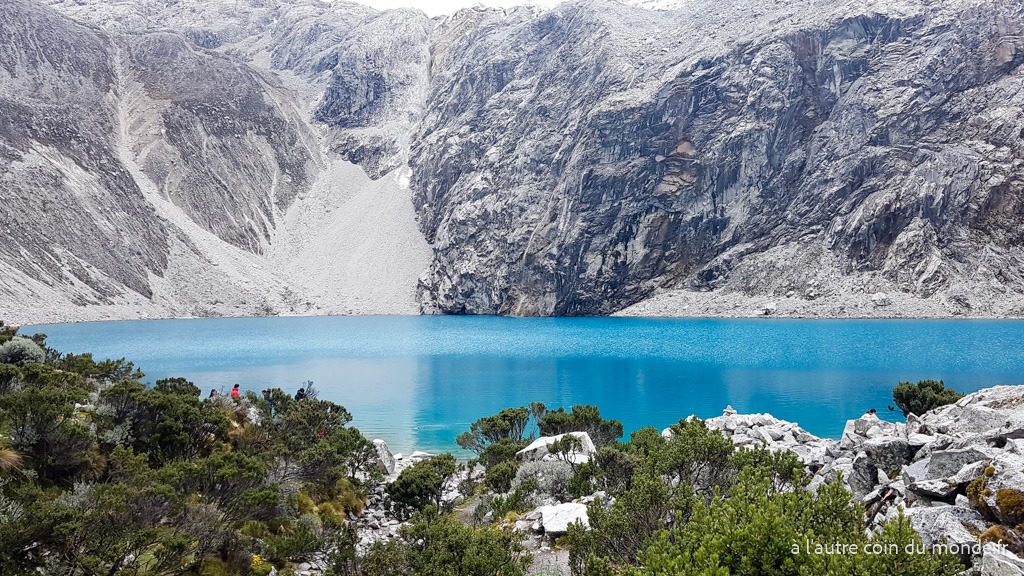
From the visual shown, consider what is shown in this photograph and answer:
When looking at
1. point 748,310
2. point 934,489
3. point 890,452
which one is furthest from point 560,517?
point 748,310

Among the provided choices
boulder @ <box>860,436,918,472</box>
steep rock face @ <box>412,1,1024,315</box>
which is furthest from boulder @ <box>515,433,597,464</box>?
steep rock face @ <box>412,1,1024,315</box>

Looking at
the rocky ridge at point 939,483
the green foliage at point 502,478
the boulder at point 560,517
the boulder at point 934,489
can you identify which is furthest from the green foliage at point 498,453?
the boulder at point 934,489

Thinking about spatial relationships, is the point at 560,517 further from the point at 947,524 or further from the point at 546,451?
the point at 947,524

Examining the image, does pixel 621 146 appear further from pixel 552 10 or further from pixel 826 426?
pixel 826 426

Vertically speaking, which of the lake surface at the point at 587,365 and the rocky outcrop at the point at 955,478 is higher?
the rocky outcrop at the point at 955,478

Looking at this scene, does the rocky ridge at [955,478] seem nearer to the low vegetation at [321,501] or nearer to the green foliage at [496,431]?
the low vegetation at [321,501]
